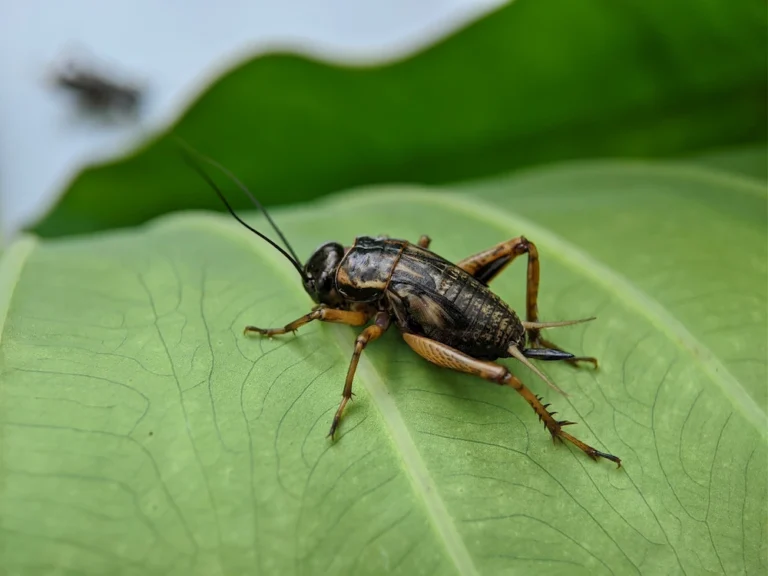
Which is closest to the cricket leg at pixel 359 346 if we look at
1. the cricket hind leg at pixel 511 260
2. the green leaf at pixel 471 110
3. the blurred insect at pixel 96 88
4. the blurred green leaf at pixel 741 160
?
the cricket hind leg at pixel 511 260

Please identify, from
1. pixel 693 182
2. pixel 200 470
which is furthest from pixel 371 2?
pixel 200 470

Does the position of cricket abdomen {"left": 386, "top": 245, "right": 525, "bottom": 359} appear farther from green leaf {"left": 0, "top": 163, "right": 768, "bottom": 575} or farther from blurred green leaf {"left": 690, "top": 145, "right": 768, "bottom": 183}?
blurred green leaf {"left": 690, "top": 145, "right": 768, "bottom": 183}

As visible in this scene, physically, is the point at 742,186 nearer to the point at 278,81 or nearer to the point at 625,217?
the point at 625,217

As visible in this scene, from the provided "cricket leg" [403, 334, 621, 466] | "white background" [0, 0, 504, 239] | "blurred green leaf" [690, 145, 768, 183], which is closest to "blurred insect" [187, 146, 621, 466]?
"cricket leg" [403, 334, 621, 466]

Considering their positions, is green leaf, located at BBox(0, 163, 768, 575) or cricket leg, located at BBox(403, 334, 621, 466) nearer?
green leaf, located at BBox(0, 163, 768, 575)

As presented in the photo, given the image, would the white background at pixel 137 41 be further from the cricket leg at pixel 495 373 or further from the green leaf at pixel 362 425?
the cricket leg at pixel 495 373

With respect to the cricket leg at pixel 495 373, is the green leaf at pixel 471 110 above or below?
above

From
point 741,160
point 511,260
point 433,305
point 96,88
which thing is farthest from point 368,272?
point 96,88
